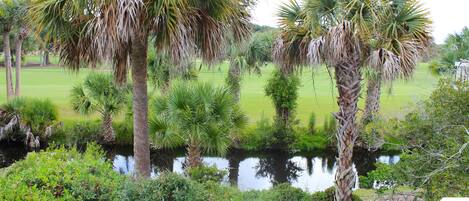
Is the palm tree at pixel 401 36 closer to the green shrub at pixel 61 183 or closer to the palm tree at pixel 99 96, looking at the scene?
the green shrub at pixel 61 183

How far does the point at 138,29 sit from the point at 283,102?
12371 millimetres

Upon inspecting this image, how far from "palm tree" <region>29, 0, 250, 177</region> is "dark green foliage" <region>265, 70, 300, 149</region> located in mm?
10274

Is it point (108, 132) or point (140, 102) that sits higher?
point (140, 102)

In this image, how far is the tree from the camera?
8102 mm

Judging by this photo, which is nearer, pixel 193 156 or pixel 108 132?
pixel 193 156

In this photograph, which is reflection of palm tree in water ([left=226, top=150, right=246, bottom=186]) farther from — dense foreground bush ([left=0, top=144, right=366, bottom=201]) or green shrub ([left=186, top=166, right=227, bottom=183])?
dense foreground bush ([left=0, top=144, right=366, bottom=201])

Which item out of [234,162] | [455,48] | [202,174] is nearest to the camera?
[202,174]

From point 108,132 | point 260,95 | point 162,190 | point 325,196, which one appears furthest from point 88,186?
point 260,95

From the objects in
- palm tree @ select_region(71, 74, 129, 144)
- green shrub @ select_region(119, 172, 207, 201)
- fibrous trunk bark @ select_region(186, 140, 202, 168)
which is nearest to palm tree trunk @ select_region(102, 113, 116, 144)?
palm tree @ select_region(71, 74, 129, 144)

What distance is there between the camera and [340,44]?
26.2ft

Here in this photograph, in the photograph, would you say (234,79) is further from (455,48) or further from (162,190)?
(162,190)

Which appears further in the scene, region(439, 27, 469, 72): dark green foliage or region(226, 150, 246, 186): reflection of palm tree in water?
region(226, 150, 246, 186): reflection of palm tree in water

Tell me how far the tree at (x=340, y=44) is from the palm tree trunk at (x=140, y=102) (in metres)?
2.52

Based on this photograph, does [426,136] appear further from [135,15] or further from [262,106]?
[262,106]
